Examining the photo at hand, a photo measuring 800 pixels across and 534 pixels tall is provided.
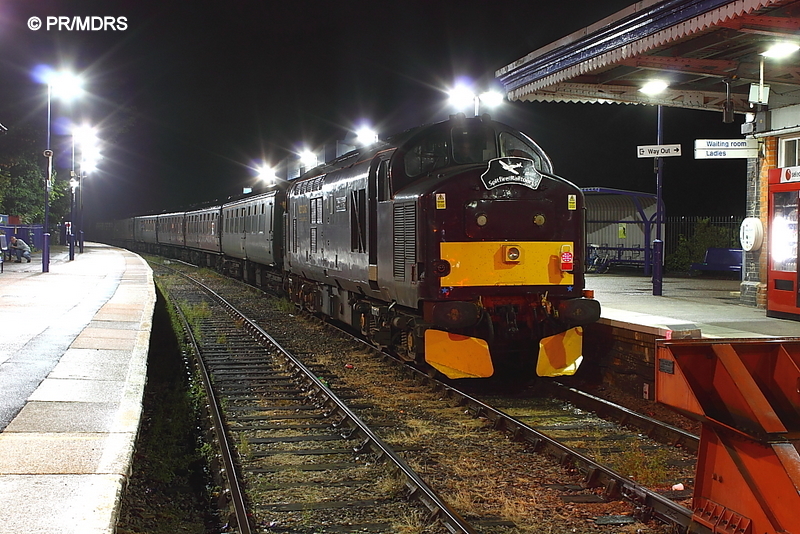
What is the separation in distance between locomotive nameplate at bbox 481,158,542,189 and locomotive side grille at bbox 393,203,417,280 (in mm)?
955

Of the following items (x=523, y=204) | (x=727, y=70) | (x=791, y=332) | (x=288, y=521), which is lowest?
(x=288, y=521)

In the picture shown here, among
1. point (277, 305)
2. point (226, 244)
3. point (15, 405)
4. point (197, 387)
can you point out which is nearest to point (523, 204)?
point (197, 387)

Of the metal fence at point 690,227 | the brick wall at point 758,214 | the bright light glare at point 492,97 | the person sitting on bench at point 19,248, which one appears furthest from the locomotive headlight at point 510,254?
the person sitting on bench at point 19,248

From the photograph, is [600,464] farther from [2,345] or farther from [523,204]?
[2,345]

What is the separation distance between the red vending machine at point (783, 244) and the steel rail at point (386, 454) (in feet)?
23.4

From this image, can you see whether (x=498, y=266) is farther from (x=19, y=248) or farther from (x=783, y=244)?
(x=19, y=248)

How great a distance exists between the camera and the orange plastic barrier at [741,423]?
15.9ft

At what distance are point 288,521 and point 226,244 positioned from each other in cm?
2546

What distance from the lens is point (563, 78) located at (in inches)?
508

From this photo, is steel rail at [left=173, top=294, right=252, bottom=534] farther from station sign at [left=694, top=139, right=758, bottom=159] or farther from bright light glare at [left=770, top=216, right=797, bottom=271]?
station sign at [left=694, top=139, right=758, bottom=159]

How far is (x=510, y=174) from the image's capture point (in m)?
9.88

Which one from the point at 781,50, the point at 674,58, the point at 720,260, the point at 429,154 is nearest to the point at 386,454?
the point at 429,154

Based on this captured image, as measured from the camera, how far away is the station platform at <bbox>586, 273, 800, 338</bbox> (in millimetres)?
10672

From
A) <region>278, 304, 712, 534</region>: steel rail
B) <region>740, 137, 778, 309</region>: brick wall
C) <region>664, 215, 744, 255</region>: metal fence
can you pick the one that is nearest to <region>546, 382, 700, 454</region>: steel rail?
<region>278, 304, 712, 534</region>: steel rail
